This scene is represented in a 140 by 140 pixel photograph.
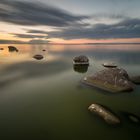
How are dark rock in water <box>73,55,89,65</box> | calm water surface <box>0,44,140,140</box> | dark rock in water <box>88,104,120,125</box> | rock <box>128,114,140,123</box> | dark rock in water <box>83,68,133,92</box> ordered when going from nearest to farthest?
calm water surface <box>0,44,140,140</box>
dark rock in water <box>88,104,120,125</box>
rock <box>128,114,140,123</box>
dark rock in water <box>83,68,133,92</box>
dark rock in water <box>73,55,89,65</box>

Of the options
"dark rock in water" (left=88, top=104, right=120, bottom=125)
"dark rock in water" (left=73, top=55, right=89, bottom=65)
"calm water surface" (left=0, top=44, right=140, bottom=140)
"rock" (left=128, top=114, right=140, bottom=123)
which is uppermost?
"dark rock in water" (left=88, top=104, right=120, bottom=125)

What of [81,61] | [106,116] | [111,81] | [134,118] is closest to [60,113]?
[106,116]

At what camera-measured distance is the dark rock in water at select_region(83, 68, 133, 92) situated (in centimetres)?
1750

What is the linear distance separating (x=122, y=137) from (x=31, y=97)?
10347 mm

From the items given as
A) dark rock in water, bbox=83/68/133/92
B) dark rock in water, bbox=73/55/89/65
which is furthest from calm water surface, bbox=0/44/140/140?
dark rock in water, bbox=73/55/89/65

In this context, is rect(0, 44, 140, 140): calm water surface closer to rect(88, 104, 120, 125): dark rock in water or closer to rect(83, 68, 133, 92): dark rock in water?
rect(88, 104, 120, 125): dark rock in water

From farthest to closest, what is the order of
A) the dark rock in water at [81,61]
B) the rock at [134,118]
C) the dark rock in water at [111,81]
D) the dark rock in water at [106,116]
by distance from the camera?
the dark rock in water at [81,61], the dark rock in water at [111,81], the rock at [134,118], the dark rock in water at [106,116]

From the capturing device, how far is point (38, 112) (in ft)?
41.8

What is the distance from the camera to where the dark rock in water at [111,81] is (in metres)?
17.5

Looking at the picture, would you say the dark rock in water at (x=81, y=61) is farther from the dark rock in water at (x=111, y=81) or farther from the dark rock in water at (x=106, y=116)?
the dark rock in water at (x=106, y=116)

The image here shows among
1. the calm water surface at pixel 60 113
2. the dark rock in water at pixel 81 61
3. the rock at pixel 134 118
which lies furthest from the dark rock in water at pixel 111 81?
the dark rock in water at pixel 81 61

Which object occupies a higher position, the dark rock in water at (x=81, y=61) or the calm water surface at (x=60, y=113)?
the calm water surface at (x=60, y=113)

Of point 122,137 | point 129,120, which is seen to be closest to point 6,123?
point 122,137

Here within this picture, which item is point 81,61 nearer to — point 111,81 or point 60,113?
point 111,81
